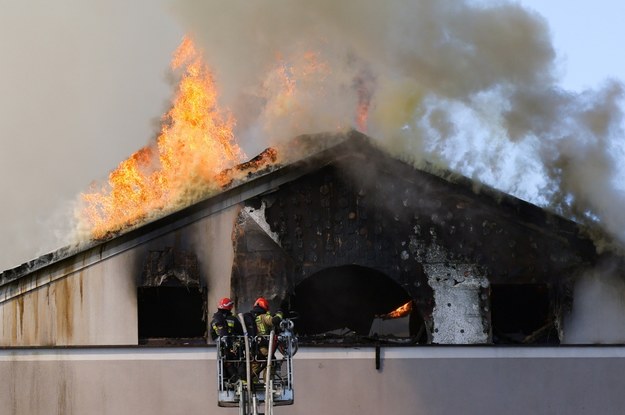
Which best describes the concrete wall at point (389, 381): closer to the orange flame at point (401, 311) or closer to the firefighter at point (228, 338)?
the orange flame at point (401, 311)

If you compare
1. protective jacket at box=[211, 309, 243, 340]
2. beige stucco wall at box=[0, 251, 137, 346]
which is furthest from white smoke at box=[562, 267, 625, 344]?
beige stucco wall at box=[0, 251, 137, 346]

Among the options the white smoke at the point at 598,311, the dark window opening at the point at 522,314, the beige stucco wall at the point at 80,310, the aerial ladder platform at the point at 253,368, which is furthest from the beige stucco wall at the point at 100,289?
Result: the white smoke at the point at 598,311

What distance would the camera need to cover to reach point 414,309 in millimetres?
24906

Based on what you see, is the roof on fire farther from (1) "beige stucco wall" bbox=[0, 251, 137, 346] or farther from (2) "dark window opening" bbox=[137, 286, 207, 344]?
(2) "dark window opening" bbox=[137, 286, 207, 344]

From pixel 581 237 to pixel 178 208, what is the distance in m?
7.14

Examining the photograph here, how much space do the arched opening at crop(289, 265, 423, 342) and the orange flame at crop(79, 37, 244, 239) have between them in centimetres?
344

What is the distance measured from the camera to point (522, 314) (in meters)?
24.3

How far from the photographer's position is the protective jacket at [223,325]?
18.0m

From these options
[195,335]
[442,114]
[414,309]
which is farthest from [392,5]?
[195,335]

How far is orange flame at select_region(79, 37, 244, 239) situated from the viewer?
22.9m

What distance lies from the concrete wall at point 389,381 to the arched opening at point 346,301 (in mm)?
3842

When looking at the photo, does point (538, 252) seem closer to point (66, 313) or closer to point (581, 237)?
point (581, 237)

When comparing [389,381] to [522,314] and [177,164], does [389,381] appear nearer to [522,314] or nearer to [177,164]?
[522,314]

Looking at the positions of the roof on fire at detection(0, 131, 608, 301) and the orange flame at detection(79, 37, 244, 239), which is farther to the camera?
the orange flame at detection(79, 37, 244, 239)
